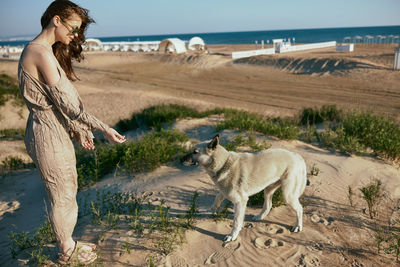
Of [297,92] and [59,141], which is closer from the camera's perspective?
[59,141]

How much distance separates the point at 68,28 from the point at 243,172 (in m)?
2.50

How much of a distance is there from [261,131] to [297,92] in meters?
9.39

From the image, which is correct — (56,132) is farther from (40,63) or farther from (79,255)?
(79,255)

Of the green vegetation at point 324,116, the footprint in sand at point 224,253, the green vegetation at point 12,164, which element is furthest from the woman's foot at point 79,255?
the green vegetation at point 324,116

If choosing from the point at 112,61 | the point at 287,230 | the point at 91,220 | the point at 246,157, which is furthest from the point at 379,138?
the point at 112,61

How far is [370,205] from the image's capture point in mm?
4234

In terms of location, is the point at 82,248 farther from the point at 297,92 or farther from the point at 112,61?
the point at 112,61

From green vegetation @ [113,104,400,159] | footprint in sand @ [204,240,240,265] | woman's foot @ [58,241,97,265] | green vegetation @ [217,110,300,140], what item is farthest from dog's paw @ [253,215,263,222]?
green vegetation @ [217,110,300,140]

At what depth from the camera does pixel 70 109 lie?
2709 millimetres

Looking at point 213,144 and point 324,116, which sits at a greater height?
point 213,144

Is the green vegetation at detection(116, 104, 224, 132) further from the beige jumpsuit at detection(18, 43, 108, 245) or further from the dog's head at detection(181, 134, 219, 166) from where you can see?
the beige jumpsuit at detection(18, 43, 108, 245)

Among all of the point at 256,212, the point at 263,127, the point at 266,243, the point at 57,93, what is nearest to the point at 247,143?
the point at 263,127

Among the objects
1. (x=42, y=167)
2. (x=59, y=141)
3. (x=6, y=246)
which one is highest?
(x=59, y=141)

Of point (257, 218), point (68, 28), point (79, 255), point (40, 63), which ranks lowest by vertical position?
point (257, 218)
